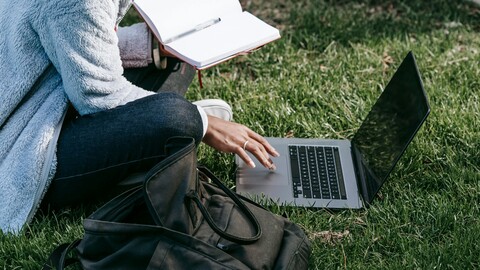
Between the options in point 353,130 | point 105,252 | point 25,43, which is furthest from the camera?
point 353,130

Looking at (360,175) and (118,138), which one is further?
(360,175)

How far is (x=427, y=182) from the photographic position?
3162mm

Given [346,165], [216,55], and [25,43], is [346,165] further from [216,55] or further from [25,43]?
[25,43]

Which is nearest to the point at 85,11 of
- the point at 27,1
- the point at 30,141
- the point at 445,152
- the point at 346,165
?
the point at 27,1

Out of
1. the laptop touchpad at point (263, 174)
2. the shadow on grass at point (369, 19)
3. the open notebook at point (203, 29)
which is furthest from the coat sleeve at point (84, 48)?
the shadow on grass at point (369, 19)

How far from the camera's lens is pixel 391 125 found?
117 inches

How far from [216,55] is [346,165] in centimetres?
74

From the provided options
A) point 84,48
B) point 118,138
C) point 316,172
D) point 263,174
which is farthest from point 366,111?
point 84,48

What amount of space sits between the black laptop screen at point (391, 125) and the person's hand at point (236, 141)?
0.39m

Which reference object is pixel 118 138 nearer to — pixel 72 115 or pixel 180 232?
pixel 72 115

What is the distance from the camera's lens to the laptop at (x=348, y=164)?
9.45 ft

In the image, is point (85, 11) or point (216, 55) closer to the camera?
point (85, 11)

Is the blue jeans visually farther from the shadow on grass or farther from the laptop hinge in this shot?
the shadow on grass

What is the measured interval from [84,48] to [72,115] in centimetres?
39
